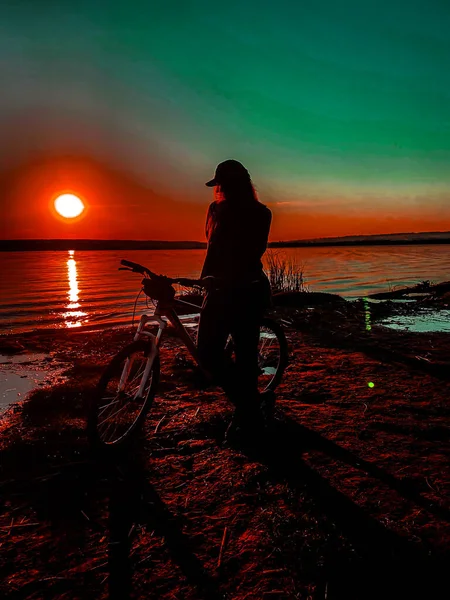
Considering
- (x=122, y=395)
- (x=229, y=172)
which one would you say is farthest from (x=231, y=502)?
(x=229, y=172)

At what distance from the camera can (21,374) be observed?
6.73 m

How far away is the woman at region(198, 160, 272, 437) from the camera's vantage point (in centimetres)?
382

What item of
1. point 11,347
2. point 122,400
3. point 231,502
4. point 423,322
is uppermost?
point 122,400

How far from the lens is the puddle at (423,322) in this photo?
32.8 ft

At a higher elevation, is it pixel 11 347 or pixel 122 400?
pixel 122 400

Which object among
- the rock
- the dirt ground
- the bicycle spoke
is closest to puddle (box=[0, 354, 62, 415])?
the rock

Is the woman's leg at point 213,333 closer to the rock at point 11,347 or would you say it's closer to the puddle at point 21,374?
the puddle at point 21,374

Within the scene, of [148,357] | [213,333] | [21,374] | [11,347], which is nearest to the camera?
[148,357]

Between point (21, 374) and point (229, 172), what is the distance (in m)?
5.11

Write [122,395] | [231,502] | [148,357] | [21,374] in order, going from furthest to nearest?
1. [21,374]
2. [148,357]
3. [122,395]
4. [231,502]

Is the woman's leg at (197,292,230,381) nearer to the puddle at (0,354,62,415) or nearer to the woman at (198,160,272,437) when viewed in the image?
the woman at (198,160,272,437)

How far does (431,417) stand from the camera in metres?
4.52

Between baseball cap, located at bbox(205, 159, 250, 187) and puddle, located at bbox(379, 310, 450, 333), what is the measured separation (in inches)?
296

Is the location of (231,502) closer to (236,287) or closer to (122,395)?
(122,395)
